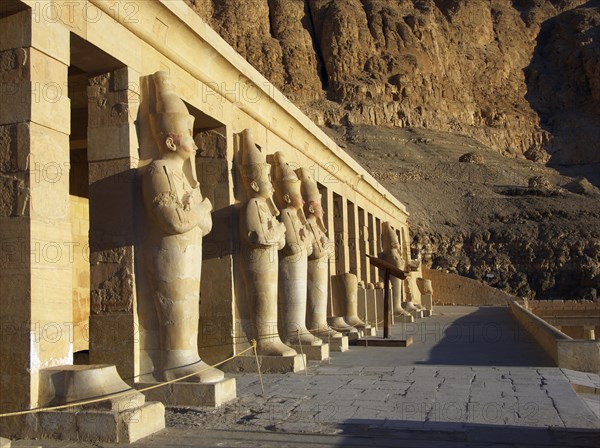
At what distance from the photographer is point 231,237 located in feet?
28.0

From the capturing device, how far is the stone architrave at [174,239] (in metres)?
6.12

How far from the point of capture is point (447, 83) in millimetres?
70938

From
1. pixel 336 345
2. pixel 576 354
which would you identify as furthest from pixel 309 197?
pixel 576 354

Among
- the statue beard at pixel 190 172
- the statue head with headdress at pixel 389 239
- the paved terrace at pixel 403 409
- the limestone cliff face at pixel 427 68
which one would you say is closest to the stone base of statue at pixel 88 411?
the paved terrace at pixel 403 409

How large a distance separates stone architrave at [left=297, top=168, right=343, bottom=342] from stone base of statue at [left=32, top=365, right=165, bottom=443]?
19.7ft

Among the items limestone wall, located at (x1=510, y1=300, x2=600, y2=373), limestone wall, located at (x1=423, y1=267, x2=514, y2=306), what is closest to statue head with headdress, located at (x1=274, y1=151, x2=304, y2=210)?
limestone wall, located at (x1=510, y1=300, x2=600, y2=373)

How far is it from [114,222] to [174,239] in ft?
2.12

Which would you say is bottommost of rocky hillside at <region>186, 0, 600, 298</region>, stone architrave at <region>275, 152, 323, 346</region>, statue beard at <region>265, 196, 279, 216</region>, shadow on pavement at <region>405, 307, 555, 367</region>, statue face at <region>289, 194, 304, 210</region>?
shadow on pavement at <region>405, 307, 555, 367</region>

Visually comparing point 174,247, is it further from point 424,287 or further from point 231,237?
point 424,287

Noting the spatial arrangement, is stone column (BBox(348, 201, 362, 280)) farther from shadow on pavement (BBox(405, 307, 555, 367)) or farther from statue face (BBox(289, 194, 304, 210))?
statue face (BBox(289, 194, 304, 210))

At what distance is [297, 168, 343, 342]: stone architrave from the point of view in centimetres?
1085

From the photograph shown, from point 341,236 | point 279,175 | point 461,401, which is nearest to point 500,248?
point 341,236

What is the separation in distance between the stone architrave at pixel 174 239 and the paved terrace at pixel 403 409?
60 cm

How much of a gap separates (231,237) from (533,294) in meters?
32.4
